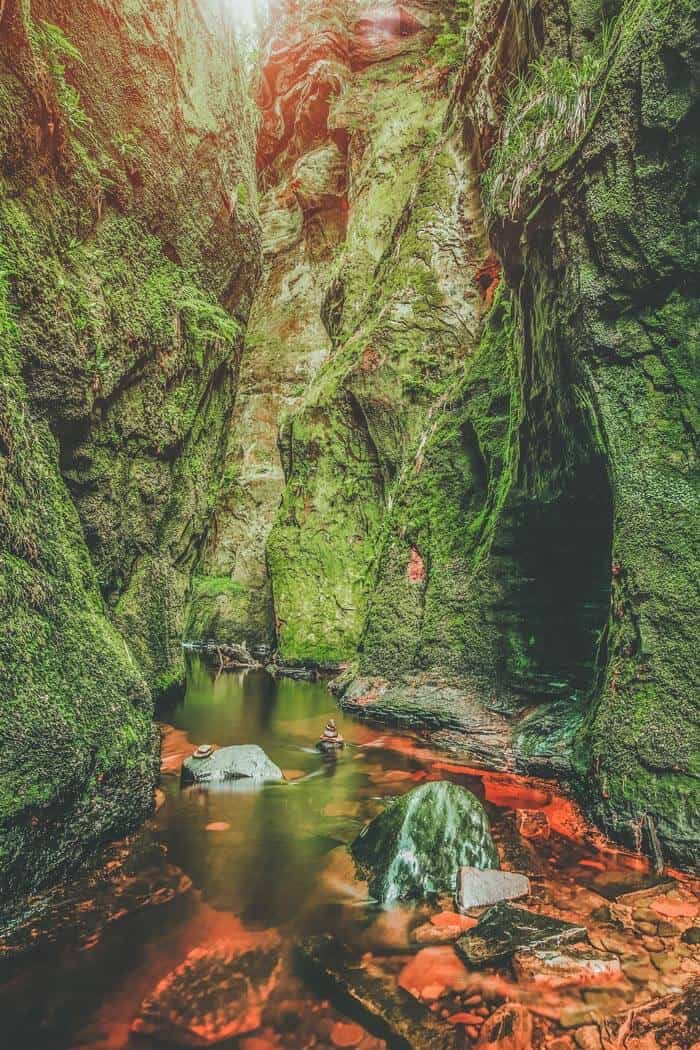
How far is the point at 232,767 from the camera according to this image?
218 inches

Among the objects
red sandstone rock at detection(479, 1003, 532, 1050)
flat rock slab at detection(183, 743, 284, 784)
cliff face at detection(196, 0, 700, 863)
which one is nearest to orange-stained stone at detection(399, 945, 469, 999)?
red sandstone rock at detection(479, 1003, 532, 1050)

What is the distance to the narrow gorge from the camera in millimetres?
3631

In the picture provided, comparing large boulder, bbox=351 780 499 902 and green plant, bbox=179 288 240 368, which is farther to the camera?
green plant, bbox=179 288 240 368

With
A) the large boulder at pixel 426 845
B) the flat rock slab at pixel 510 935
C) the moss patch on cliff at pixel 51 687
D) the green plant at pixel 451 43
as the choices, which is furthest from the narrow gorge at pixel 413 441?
the green plant at pixel 451 43

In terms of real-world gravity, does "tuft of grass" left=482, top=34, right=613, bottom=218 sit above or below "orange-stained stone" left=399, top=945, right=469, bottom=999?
above

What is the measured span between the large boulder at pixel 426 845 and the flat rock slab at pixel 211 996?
0.81 metres

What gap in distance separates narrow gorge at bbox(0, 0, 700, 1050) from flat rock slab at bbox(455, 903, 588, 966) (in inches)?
15.9

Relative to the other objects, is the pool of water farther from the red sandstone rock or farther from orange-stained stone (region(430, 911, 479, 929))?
the red sandstone rock

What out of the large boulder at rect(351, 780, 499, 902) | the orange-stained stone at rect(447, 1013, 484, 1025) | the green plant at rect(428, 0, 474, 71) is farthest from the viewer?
the green plant at rect(428, 0, 474, 71)

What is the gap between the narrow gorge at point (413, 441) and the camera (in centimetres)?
363

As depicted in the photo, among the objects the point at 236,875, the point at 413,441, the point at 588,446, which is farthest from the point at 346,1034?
the point at 413,441

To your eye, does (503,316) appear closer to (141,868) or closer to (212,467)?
(212,467)

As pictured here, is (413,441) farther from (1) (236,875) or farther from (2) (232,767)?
(1) (236,875)

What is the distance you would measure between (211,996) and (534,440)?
5578mm
